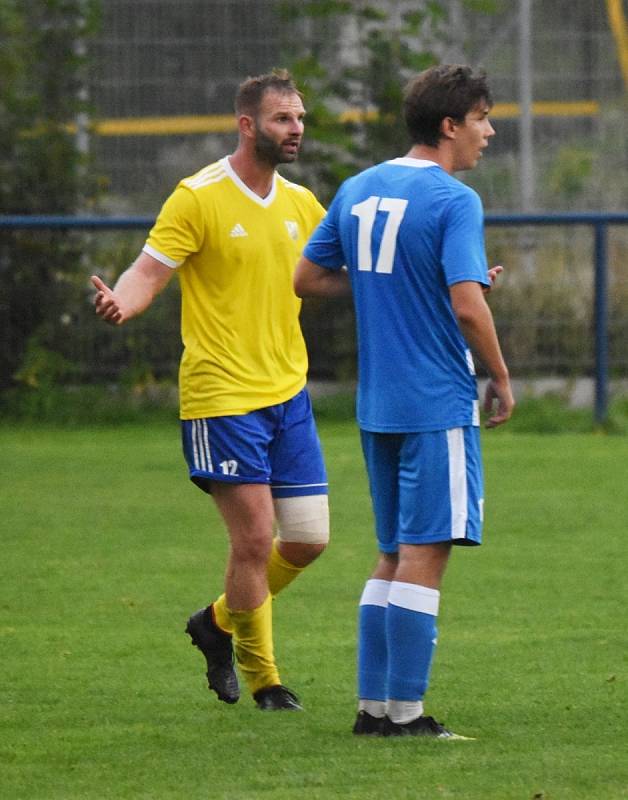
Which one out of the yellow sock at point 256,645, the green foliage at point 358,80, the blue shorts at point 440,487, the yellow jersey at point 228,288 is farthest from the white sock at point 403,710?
the green foliage at point 358,80

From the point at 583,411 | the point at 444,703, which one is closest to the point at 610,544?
the point at 444,703

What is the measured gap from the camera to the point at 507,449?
12.9 metres

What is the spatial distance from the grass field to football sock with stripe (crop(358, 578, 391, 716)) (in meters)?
0.17

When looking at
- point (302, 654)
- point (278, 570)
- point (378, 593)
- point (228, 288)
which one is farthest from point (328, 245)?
point (302, 654)

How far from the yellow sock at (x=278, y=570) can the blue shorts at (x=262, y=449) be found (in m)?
0.26

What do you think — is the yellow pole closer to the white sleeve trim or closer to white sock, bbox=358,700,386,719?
the white sleeve trim

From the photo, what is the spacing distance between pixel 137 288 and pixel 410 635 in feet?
4.87

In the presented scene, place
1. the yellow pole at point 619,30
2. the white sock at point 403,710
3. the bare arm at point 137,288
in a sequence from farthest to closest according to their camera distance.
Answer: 1. the yellow pole at point 619,30
2. the bare arm at point 137,288
3. the white sock at point 403,710

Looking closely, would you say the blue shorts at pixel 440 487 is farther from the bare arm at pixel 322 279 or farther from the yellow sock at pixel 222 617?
the yellow sock at pixel 222 617

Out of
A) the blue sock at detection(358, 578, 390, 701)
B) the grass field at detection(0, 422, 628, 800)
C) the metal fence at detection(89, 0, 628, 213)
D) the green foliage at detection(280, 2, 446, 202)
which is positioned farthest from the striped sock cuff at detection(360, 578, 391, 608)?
the metal fence at detection(89, 0, 628, 213)

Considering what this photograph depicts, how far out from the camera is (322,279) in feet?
18.1

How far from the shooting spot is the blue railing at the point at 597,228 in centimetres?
1371

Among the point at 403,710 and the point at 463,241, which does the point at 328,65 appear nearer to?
the point at 463,241

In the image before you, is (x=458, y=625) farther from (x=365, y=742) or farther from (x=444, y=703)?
(x=365, y=742)
